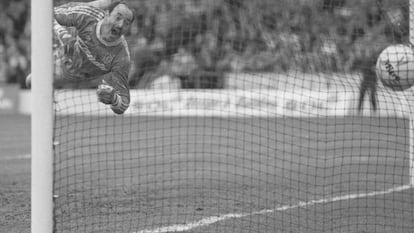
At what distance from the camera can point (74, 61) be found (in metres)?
7.03

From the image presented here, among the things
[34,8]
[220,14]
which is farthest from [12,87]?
[34,8]

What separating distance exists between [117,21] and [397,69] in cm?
289

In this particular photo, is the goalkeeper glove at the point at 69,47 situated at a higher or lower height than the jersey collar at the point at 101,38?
lower

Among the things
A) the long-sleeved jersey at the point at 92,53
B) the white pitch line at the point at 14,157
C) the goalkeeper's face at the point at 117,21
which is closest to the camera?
the goalkeeper's face at the point at 117,21

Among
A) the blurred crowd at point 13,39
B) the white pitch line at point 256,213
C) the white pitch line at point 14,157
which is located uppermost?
the blurred crowd at point 13,39

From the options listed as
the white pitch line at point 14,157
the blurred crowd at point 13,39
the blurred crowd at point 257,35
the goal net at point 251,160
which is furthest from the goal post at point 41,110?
the blurred crowd at point 13,39

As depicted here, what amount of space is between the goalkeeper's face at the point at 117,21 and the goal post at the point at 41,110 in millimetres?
1725

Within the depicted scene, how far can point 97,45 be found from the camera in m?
6.89

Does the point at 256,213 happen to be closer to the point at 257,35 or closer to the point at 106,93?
the point at 106,93

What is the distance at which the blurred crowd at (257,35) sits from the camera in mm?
10953

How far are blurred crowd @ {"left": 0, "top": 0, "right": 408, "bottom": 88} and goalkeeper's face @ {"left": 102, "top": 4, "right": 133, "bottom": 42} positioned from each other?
316cm

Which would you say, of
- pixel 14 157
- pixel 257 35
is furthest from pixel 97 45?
pixel 257 35

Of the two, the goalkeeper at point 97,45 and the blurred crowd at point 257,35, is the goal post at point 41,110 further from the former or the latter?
the blurred crowd at point 257,35

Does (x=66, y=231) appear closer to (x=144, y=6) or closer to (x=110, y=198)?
(x=110, y=198)
